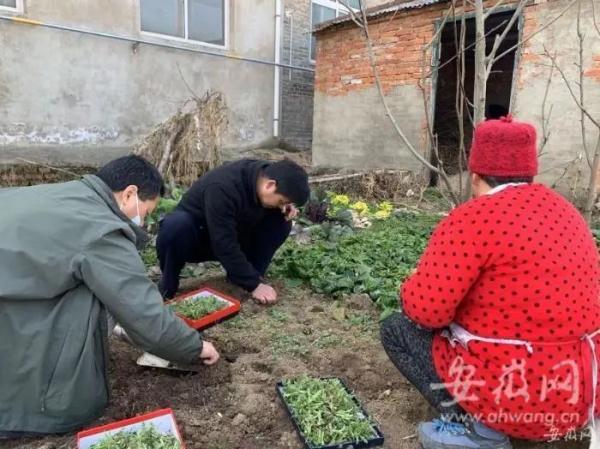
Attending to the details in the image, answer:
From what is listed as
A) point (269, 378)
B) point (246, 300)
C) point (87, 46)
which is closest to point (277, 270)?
point (246, 300)

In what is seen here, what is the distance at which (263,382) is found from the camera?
2.39 m

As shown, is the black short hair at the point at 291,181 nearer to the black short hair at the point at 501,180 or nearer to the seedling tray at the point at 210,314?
the seedling tray at the point at 210,314

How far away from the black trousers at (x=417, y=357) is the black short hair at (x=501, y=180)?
1.96 feet

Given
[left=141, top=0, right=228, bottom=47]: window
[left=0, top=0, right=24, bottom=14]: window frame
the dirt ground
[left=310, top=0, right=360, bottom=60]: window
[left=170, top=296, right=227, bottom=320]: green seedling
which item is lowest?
the dirt ground

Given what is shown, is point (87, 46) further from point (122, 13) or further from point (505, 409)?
point (505, 409)

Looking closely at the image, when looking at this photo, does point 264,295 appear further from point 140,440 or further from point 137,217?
point 140,440

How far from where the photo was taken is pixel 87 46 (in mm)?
8453

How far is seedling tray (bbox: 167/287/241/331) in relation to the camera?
280 centimetres

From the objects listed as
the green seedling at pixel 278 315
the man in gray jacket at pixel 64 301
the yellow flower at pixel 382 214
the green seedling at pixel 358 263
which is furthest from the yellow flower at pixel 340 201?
the man in gray jacket at pixel 64 301

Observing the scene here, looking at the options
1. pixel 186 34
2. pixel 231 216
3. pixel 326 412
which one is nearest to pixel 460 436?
pixel 326 412

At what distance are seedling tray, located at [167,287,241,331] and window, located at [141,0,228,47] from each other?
7.64 metres

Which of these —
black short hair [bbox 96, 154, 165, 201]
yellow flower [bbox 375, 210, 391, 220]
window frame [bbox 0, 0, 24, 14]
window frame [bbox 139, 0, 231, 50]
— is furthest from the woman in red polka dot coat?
window frame [bbox 139, 0, 231, 50]

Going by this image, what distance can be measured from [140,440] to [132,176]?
0.98 m

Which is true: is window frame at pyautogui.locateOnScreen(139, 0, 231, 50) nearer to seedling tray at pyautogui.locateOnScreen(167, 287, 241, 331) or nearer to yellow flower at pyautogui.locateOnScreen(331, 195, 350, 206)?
yellow flower at pyautogui.locateOnScreen(331, 195, 350, 206)
